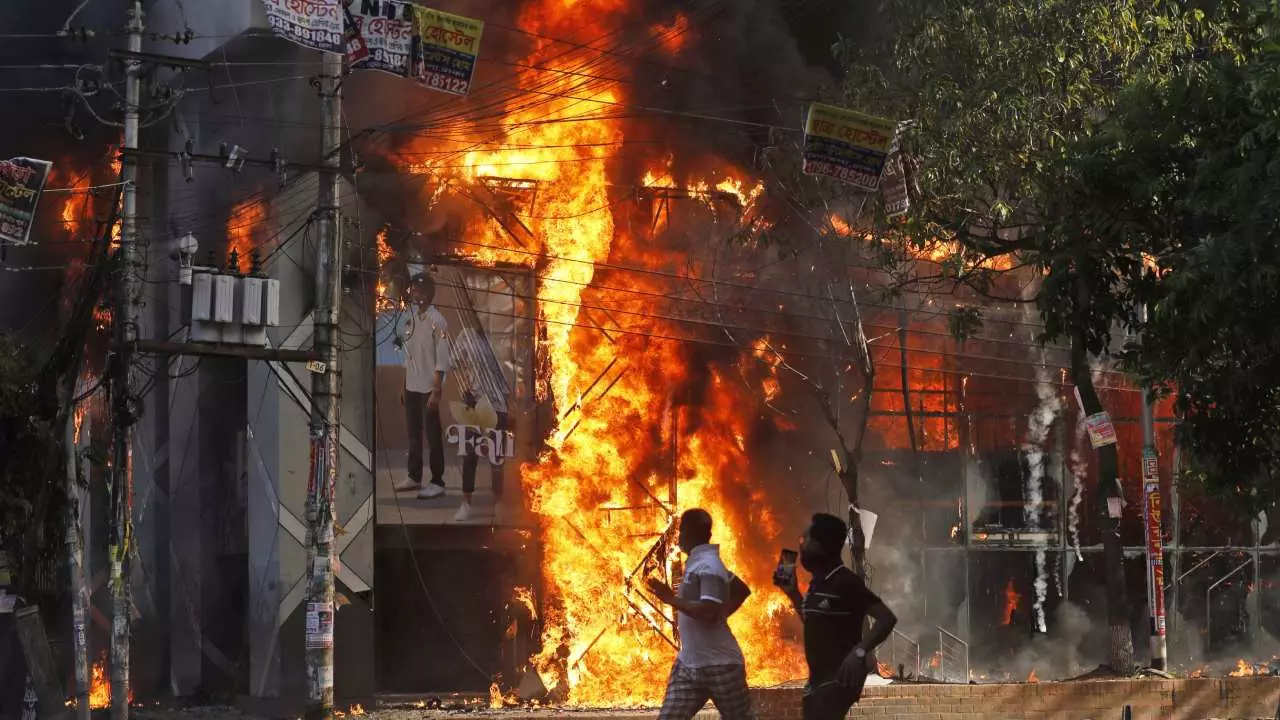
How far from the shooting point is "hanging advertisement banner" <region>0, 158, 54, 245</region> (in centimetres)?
1823

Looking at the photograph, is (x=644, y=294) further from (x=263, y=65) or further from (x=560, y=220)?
(x=263, y=65)

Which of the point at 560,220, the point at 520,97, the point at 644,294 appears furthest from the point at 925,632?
the point at 520,97

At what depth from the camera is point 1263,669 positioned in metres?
25.6

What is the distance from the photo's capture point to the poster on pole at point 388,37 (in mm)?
15844

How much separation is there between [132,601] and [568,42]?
1203 cm

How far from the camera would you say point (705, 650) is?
28.6ft

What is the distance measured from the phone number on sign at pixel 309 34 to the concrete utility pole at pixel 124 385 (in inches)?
178

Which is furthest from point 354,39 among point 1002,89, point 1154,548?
point 1154,548

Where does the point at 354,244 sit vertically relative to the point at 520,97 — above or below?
below

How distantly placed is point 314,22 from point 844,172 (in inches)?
212

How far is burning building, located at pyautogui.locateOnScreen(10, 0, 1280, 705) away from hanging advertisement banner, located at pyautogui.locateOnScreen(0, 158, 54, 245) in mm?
3718

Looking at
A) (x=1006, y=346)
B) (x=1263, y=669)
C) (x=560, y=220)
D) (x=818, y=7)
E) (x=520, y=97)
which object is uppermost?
(x=818, y=7)

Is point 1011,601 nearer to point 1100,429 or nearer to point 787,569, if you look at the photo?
point 1100,429

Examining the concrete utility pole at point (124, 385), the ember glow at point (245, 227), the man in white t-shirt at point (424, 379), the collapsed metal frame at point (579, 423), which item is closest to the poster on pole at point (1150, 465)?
the collapsed metal frame at point (579, 423)
